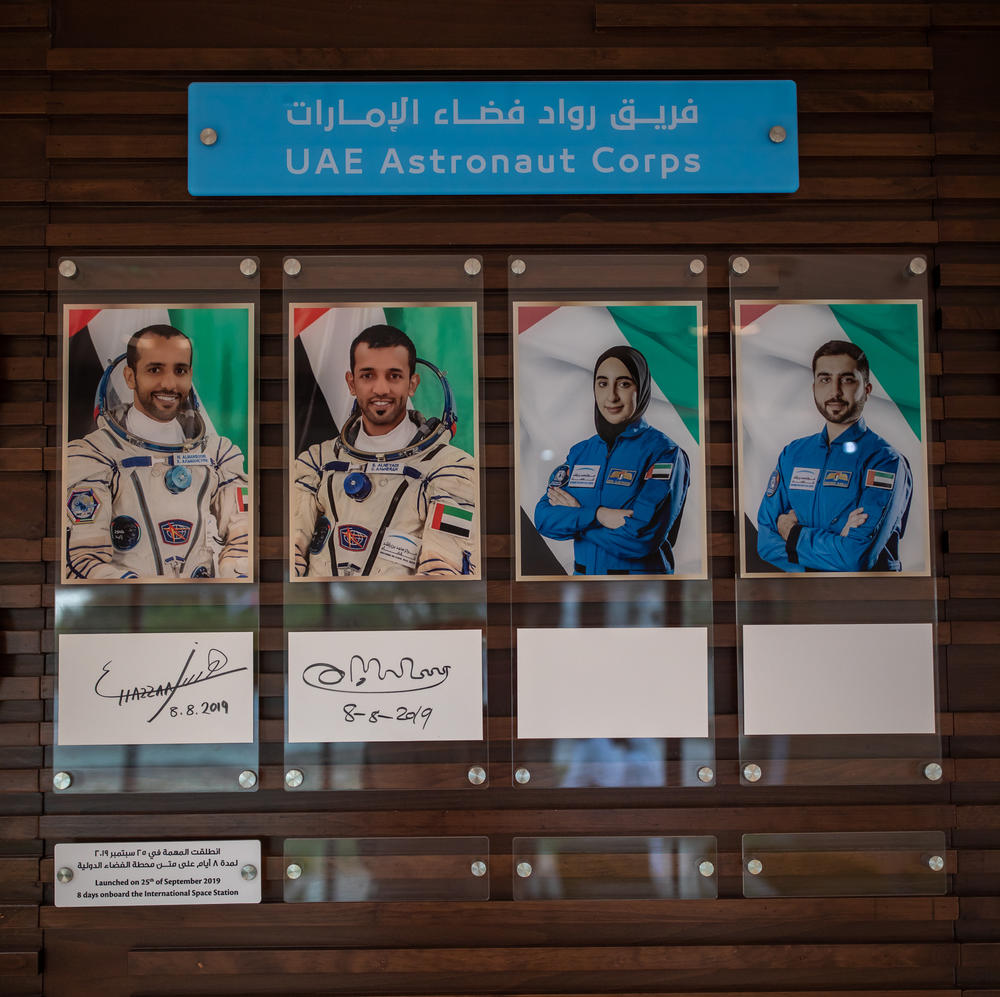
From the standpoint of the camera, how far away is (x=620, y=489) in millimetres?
1807

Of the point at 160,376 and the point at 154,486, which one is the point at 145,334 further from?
the point at 154,486

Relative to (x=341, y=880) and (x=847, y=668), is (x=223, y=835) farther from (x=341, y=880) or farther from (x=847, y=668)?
(x=847, y=668)

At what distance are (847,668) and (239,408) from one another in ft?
4.72

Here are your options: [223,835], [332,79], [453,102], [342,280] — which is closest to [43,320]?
[342,280]

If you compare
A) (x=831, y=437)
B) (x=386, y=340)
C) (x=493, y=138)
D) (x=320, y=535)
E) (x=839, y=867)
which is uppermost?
(x=493, y=138)

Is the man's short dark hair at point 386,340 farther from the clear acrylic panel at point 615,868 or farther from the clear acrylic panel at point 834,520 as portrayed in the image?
the clear acrylic panel at point 615,868

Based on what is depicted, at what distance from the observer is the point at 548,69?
1834 millimetres

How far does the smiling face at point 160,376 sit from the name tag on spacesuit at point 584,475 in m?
0.86

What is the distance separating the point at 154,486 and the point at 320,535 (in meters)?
0.37

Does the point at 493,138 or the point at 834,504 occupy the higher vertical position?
the point at 493,138

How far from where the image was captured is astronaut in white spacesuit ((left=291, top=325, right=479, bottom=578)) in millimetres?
1785

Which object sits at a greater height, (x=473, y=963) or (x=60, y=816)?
(x=60, y=816)

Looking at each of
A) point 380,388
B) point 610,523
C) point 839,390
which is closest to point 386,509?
point 380,388
